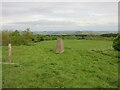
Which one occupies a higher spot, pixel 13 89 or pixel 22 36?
pixel 22 36

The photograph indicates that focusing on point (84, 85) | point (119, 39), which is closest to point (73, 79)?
point (84, 85)

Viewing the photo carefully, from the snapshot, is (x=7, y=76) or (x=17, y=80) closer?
(x=17, y=80)

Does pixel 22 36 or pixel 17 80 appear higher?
pixel 22 36

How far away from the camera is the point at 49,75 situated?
5.39 metres

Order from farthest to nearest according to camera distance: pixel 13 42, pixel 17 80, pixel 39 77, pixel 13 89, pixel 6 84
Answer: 1. pixel 13 42
2. pixel 39 77
3. pixel 17 80
4. pixel 6 84
5. pixel 13 89

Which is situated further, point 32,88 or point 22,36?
point 22,36

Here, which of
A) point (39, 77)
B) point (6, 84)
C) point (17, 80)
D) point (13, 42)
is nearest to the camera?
point (6, 84)

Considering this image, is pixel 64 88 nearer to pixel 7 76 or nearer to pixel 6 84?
pixel 6 84

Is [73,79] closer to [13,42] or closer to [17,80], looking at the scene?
[17,80]

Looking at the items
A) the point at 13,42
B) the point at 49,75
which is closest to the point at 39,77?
the point at 49,75

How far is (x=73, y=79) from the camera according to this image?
16.4 feet

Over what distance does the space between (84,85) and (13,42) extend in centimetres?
2147

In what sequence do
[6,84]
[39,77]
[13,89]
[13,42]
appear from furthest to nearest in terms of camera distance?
[13,42] < [39,77] < [6,84] < [13,89]

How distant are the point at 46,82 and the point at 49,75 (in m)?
0.74
